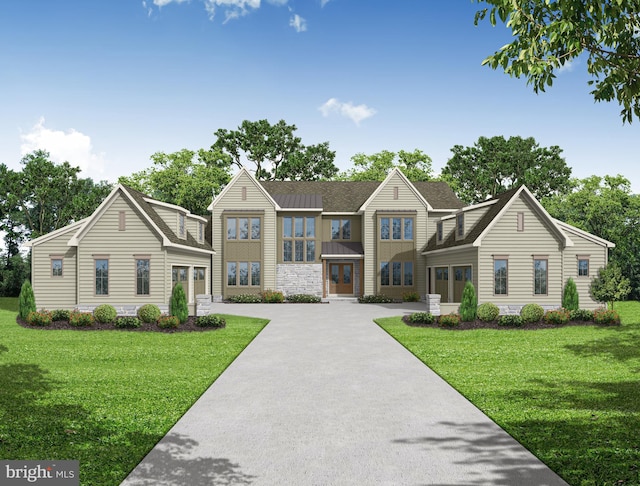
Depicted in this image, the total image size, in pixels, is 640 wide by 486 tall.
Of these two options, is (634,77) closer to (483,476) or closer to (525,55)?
(525,55)

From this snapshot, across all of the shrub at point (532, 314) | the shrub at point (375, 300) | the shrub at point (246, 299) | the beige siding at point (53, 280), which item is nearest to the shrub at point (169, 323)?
the beige siding at point (53, 280)

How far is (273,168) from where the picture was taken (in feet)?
202

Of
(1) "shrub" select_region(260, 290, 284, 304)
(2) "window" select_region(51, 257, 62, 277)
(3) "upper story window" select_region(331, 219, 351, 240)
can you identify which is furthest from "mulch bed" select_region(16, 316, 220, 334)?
(3) "upper story window" select_region(331, 219, 351, 240)

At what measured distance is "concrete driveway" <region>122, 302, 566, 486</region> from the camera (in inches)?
240

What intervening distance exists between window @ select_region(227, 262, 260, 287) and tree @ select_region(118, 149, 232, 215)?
35.9 ft

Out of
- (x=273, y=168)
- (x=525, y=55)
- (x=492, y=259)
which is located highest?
(x=273, y=168)

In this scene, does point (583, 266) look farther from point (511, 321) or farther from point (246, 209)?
point (246, 209)

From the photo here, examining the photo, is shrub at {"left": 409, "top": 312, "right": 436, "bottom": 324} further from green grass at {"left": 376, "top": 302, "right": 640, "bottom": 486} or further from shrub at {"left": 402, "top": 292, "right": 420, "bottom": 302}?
shrub at {"left": 402, "top": 292, "right": 420, "bottom": 302}

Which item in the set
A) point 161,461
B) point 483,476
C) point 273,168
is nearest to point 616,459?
point 483,476

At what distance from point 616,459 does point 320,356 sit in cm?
863

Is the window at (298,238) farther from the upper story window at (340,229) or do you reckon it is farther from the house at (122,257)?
the house at (122,257)

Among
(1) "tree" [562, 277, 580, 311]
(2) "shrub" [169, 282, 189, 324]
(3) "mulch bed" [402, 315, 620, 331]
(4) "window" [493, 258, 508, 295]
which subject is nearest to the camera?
(3) "mulch bed" [402, 315, 620, 331]

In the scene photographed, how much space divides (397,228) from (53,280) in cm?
2262

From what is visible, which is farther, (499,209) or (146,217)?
(499,209)
